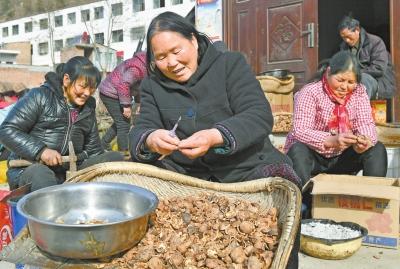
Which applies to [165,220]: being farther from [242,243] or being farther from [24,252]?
[24,252]

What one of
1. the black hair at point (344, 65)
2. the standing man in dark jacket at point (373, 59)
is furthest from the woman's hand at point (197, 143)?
the standing man in dark jacket at point (373, 59)

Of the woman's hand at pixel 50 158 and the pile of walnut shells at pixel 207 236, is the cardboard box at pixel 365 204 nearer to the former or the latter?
the pile of walnut shells at pixel 207 236

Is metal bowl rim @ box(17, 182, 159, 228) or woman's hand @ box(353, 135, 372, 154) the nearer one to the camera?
metal bowl rim @ box(17, 182, 159, 228)

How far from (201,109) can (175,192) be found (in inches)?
16.1

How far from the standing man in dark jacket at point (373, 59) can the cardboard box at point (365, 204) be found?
2132 mm

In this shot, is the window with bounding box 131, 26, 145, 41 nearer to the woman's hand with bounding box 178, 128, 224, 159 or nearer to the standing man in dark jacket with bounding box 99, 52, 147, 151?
the standing man in dark jacket with bounding box 99, 52, 147, 151

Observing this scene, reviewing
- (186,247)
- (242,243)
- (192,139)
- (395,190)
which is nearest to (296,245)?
(242,243)

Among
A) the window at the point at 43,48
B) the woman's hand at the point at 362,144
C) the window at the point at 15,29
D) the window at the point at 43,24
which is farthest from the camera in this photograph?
the window at the point at 15,29

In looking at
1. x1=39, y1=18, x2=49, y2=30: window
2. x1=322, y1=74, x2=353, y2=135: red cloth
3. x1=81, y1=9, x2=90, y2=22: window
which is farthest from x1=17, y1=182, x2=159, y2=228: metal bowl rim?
x1=39, y1=18, x2=49, y2=30: window

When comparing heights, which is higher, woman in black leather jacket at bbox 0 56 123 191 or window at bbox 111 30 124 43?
window at bbox 111 30 124 43

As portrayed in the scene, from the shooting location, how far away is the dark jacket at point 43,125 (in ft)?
9.42

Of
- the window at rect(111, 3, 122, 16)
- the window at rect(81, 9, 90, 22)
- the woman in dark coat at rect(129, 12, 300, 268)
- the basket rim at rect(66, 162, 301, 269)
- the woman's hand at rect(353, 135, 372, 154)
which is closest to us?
the basket rim at rect(66, 162, 301, 269)

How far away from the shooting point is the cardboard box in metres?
2.79

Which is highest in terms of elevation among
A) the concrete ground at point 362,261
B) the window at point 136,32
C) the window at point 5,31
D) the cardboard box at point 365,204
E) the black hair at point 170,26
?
the window at point 5,31
